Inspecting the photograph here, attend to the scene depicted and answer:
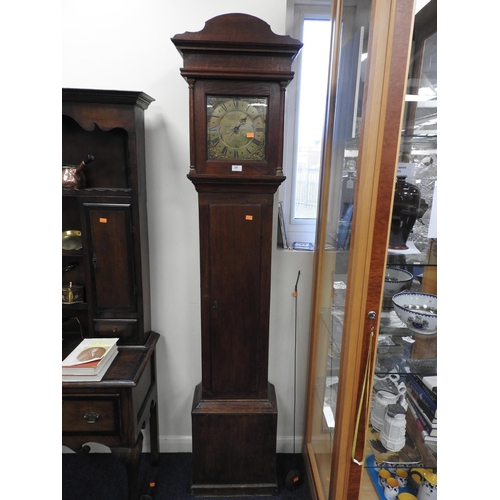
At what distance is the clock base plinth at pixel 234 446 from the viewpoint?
172 centimetres

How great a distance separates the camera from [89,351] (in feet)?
5.22

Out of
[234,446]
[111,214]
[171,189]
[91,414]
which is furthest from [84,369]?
[171,189]

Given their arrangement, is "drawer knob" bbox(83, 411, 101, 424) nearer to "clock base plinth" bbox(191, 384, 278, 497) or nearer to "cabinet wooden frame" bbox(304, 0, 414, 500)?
"clock base plinth" bbox(191, 384, 278, 497)

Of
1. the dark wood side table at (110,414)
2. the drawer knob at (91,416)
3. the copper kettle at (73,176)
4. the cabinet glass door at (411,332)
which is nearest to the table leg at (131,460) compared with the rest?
the dark wood side table at (110,414)

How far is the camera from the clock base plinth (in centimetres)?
172

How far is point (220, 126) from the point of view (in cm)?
147

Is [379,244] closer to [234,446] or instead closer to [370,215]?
[370,215]

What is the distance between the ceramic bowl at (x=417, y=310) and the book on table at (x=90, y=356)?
1.23 meters

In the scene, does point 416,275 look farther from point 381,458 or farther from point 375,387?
point 381,458

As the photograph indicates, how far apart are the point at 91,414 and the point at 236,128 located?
135 cm

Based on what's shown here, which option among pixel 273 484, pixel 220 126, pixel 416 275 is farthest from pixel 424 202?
pixel 273 484

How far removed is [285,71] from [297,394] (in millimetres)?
1680

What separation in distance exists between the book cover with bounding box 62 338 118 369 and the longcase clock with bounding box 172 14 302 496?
438mm

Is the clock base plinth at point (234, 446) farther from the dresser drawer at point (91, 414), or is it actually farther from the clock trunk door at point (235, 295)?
the dresser drawer at point (91, 414)
